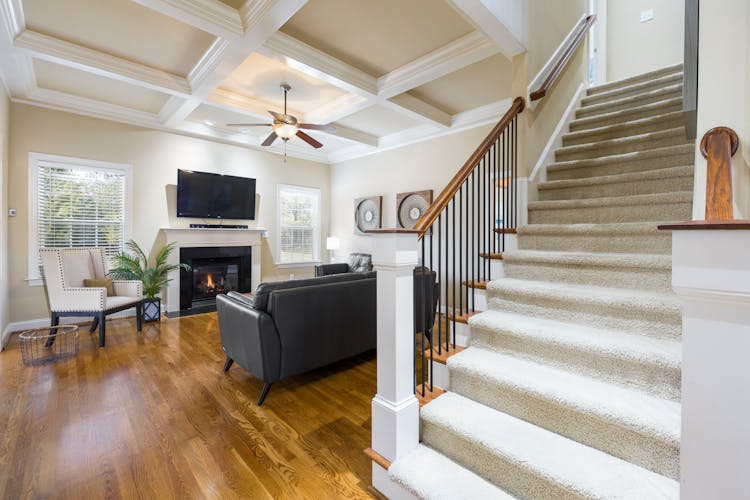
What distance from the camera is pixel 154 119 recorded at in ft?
16.4

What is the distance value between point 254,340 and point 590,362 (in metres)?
2.06

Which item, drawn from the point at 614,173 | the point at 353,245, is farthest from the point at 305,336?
the point at 353,245

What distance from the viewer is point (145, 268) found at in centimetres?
491

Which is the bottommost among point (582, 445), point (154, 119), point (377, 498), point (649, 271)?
point (377, 498)

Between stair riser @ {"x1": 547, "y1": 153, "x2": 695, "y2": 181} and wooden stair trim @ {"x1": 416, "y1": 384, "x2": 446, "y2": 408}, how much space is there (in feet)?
7.49

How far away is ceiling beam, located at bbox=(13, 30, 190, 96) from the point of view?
9.98ft

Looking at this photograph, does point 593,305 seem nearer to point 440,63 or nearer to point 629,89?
point 440,63

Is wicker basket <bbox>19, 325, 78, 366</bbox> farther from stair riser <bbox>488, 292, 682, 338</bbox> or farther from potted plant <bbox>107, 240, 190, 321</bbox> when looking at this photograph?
stair riser <bbox>488, 292, 682, 338</bbox>

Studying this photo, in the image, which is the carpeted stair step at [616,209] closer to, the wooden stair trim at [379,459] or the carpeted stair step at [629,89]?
the carpeted stair step at [629,89]

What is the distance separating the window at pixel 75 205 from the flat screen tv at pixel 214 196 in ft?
2.35

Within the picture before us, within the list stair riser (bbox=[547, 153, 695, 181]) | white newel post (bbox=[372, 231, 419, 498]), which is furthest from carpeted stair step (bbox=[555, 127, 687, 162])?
white newel post (bbox=[372, 231, 419, 498])

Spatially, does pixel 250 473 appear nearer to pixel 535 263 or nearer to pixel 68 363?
pixel 535 263

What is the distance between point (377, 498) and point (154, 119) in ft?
18.6

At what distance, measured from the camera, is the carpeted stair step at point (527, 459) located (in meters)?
1.18
